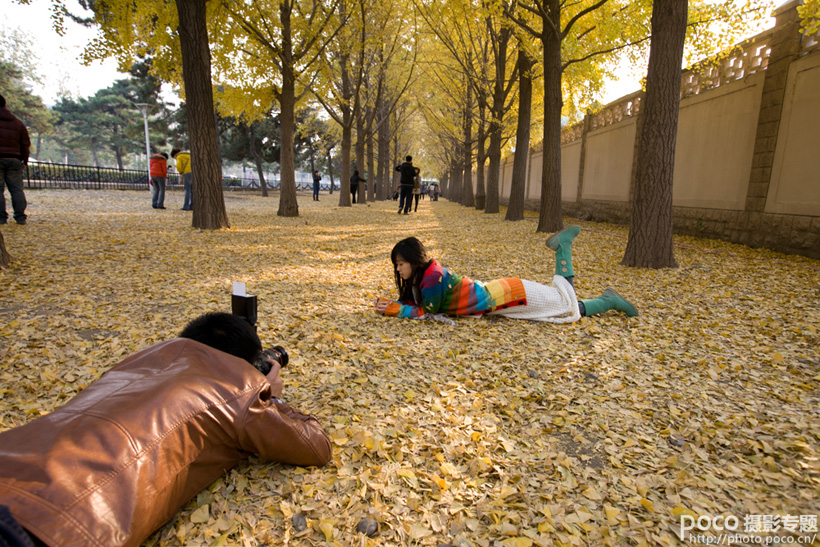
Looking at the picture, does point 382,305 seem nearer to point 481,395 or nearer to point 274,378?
point 481,395

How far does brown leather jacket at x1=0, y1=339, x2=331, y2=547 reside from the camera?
1152mm

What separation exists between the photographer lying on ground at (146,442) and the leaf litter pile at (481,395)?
0.86ft

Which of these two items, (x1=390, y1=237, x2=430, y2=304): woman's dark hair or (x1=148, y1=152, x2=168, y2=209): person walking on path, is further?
(x1=148, y1=152, x2=168, y2=209): person walking on path

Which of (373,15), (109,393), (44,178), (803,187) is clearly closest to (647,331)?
(109,393)

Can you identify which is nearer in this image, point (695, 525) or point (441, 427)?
point (695, 525)

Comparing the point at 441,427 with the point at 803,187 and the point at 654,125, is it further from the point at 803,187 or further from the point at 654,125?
the point at 803,187

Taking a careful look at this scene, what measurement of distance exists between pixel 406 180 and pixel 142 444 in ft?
46.5

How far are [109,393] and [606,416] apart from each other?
2441mm

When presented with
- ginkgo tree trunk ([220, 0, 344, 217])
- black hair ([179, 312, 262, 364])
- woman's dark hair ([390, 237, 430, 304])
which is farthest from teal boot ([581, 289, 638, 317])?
ginkgo tree trunk ([220, 0, 344, 217])

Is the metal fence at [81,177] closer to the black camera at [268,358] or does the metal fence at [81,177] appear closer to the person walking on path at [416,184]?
the person walking on path at [416,184]

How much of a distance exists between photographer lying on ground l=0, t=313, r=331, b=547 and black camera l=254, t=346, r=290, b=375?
0.03m

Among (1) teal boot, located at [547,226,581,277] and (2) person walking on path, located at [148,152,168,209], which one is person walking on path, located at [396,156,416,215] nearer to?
(2) person walking on path, located at [148,152,168,209]

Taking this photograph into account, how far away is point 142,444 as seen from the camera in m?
1.38

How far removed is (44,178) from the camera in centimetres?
1938
